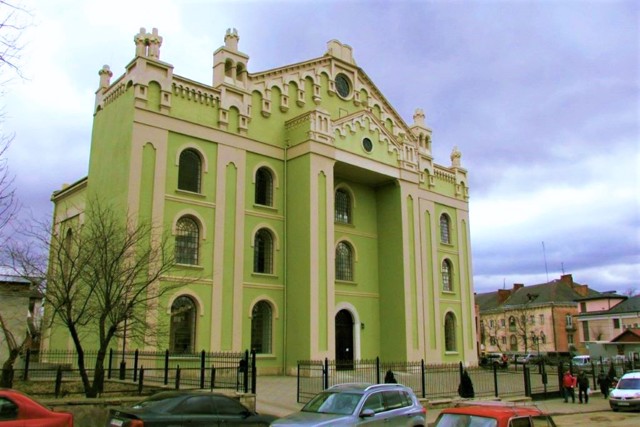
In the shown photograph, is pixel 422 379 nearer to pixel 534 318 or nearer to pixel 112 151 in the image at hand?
pixel 112 151

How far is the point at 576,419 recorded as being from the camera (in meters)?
20.5

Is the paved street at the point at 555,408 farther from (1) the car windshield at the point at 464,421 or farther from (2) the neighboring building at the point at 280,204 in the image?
(1) the car windshield at the point at 464,421

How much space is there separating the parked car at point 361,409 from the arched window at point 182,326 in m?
14.2

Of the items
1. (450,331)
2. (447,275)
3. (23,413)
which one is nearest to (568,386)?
(450,331)

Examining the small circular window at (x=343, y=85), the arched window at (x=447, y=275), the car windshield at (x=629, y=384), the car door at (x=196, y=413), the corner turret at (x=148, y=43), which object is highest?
the small circular window at (x=343, y=85)

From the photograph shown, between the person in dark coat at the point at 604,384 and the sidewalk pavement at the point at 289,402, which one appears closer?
the sidewalk pavement at the point at 289,402

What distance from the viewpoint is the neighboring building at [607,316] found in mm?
61781

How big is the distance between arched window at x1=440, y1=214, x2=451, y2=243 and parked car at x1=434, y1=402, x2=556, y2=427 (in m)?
30.1

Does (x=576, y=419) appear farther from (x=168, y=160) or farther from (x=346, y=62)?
(x=346, y=62)

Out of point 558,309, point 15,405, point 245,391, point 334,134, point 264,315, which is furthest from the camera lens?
point 558,309

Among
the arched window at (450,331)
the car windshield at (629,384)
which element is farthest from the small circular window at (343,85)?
the car windshield at (629,384)

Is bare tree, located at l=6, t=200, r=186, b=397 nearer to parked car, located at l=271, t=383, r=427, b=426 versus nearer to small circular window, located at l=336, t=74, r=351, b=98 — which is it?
parked car, located at l=271, t=383, r=427, b=426

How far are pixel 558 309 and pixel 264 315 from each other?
181ft

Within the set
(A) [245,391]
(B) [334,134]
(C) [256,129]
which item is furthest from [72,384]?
(B) [334,134]
